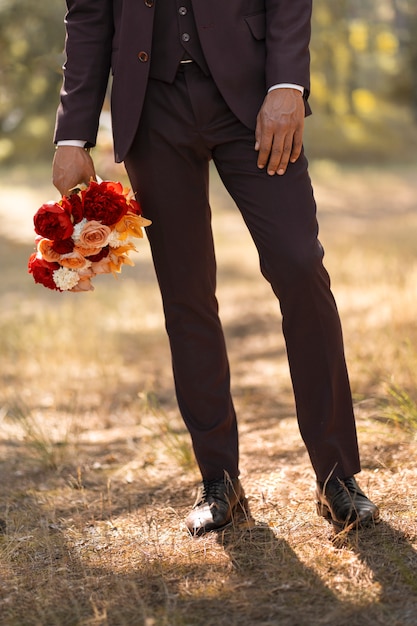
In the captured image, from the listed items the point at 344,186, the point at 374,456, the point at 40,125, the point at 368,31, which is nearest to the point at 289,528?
the point at 374,456

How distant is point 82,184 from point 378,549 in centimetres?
148

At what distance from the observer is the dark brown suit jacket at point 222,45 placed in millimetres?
2705

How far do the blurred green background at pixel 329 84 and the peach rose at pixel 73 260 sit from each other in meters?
8.10

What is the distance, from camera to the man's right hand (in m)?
2.98

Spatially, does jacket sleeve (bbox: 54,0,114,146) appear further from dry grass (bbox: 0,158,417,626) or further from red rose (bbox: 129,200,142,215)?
dry grass (bbox: 0,158,417,626)

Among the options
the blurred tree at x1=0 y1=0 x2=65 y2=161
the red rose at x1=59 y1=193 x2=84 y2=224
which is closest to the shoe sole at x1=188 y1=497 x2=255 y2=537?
the red rose at x1=59 y1=193 x2=84 y2=224

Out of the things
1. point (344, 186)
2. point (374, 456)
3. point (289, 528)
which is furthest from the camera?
point (344, 186)

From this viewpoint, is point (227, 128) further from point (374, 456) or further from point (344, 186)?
point (344, 186)

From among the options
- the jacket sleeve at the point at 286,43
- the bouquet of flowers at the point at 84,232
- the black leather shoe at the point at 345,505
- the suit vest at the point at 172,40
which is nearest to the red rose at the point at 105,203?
the bouquet of flowers at the point at 84,232

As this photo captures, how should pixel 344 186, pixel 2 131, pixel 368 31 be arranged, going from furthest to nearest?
1. pixel 368 31
2. pixel 2 131
3. pixel 344 186

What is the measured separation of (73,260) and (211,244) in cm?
45

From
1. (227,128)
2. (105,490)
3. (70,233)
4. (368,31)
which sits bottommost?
(105,490)

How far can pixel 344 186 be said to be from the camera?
68.9 ft

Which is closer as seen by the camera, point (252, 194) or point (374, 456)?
point (252, 194)
